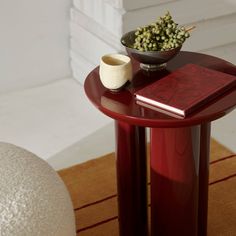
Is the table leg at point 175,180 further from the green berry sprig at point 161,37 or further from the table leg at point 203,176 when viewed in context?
the green berry sprig at point 161,37

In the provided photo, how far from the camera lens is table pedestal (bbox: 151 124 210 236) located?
5.85ft

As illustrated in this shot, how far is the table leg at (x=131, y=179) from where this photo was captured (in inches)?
74.5

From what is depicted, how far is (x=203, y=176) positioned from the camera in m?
1.91

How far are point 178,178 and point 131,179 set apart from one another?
177 mm

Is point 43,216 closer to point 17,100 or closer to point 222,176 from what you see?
point 222,176

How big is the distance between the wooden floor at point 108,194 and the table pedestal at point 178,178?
275mm

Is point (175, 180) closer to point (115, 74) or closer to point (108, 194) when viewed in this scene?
point (115, 74)

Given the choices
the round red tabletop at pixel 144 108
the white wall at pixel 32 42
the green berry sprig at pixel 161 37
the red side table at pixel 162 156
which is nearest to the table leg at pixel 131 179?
the red side table at pixel 162 156

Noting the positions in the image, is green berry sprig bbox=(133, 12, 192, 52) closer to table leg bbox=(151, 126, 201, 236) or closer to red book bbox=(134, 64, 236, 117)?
red book bbox=(134, 64, 236, 117)

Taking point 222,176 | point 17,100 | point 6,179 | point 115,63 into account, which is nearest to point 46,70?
point 17,100

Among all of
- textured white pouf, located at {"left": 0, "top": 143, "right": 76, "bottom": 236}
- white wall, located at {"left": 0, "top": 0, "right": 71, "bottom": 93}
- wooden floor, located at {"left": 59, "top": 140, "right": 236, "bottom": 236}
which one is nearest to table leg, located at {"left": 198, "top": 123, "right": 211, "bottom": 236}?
wooden floor, located at {"left": 59, "top": 140, "right": 236, "bottom": 236}

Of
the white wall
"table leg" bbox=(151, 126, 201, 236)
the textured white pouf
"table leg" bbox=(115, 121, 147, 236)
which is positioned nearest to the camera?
the textured white pouf

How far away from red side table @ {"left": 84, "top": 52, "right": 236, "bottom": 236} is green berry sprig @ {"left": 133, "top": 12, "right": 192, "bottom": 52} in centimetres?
10

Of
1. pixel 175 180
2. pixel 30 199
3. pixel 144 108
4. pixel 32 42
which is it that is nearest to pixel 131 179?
pixel 175 180
